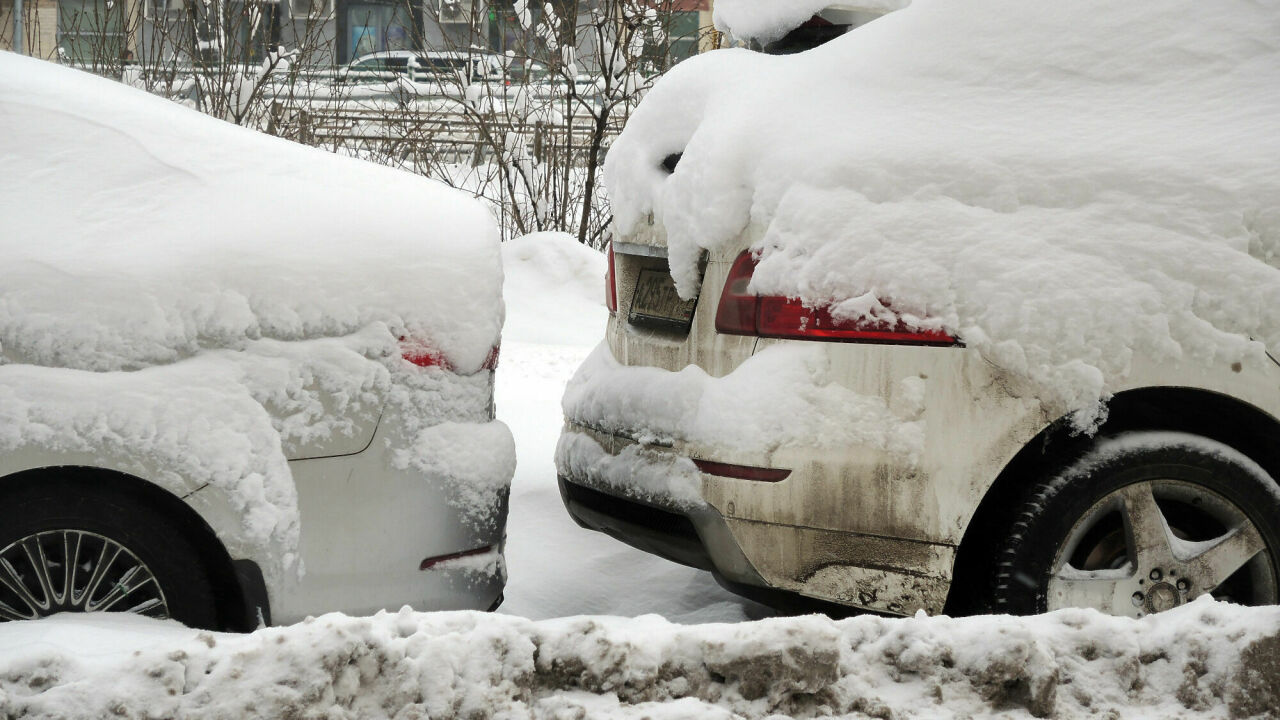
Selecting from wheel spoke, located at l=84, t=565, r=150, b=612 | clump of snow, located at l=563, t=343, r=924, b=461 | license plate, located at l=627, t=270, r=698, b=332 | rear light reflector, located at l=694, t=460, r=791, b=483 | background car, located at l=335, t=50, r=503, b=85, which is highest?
background car, located at l=335, t=50, r=503, b=85

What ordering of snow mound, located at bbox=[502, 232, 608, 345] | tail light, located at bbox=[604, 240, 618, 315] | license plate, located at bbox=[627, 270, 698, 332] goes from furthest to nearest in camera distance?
snow mound, located at bbox=[502, 232, 608, 345]
tail light, located at bbox=[604, 240, 618, 315]
license plate, located at bbox=[627, 270, 698, 332]

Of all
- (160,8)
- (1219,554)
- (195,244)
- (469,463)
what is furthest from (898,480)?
(160,8)

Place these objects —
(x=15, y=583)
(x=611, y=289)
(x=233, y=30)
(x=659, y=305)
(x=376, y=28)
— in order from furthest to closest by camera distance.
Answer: (x=376, y=28), (x=233, y=30), (x=611, y=289), (x=659, y=305), (x=15, y=583)

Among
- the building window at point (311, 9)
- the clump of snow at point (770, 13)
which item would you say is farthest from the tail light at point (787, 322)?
the building window at point (311, 9)

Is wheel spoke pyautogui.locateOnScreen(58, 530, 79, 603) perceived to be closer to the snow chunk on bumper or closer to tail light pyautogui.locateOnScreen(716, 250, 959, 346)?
the snow chunk on bumper

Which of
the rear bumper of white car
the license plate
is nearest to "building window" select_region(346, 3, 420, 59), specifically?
the license plate

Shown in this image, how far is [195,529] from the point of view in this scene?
A: 2.58 meters

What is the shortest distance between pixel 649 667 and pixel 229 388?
109 centimetres

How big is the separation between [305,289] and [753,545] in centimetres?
122

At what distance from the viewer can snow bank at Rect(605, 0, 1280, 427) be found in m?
2.63

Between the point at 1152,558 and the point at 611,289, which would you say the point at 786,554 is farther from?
the point at 611,289

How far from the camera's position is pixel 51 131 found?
283 centimetres

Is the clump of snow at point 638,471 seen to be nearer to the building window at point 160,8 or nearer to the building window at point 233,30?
the building window at point 233,30

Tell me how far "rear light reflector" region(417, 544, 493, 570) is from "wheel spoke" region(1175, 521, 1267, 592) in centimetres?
168
